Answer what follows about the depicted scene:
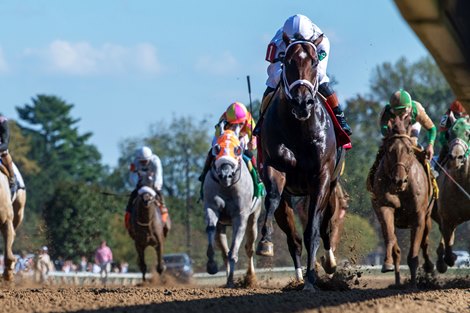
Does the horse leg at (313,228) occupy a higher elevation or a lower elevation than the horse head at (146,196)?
lower

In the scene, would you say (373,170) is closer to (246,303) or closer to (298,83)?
(298,83)

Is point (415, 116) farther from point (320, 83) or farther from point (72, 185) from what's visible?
point (72, 185)

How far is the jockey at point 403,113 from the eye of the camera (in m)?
18.3

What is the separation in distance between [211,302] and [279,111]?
11.2 feet

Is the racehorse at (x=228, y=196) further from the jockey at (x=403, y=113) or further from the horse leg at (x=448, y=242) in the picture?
the horse leg at (x=448, y=242)

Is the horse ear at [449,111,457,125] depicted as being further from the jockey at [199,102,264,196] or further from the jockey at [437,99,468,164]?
the jockey at [199,102,264,196]

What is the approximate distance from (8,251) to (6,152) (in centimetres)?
180

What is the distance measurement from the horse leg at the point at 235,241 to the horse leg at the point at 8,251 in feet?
10.5

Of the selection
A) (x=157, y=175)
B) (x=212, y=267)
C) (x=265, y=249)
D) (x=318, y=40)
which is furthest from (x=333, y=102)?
(x=157, y=175)

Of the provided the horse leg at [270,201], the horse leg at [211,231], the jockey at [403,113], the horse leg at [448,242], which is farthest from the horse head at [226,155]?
the horse leg at [270,201]

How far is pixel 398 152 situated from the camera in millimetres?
17906

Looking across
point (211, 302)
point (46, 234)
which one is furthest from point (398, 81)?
point (211, 302)

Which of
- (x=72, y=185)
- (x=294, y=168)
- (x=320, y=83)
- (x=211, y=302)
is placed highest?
(x=72, y=185)

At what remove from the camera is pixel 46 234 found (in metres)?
26.8
